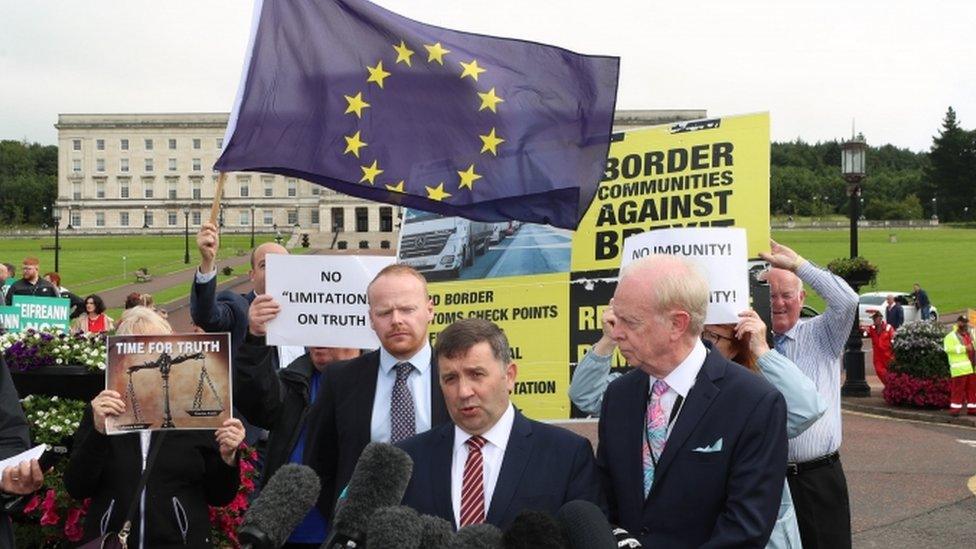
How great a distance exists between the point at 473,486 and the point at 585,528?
0.92 metres

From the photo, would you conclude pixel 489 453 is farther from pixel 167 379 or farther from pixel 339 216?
pixel 339 216

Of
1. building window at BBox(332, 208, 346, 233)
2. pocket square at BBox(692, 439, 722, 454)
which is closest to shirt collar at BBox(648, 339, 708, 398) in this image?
Answer: pocket square at BBox(692, 439, 722, 454)

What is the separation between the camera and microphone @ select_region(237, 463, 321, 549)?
244 centimetres

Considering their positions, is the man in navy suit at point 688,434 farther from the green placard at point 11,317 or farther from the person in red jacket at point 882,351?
the person in red jacket at point 882,351

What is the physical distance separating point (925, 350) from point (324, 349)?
1494cm

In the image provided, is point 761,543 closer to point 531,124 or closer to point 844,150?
point 531,124

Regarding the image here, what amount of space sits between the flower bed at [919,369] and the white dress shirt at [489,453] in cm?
1595

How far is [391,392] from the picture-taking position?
13.6ft

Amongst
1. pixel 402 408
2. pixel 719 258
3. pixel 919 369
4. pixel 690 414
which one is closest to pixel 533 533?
pixel 690 414

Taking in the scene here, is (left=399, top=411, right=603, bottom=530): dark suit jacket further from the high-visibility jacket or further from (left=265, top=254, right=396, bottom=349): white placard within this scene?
the high-visibility jacket

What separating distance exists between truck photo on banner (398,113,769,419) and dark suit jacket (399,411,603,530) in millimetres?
2653

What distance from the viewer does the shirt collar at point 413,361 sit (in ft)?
13.6

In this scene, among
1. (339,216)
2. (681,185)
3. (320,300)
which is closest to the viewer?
(320,300)

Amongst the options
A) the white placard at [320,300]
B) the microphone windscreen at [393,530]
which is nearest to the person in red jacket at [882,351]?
the white placard at [320,300]
